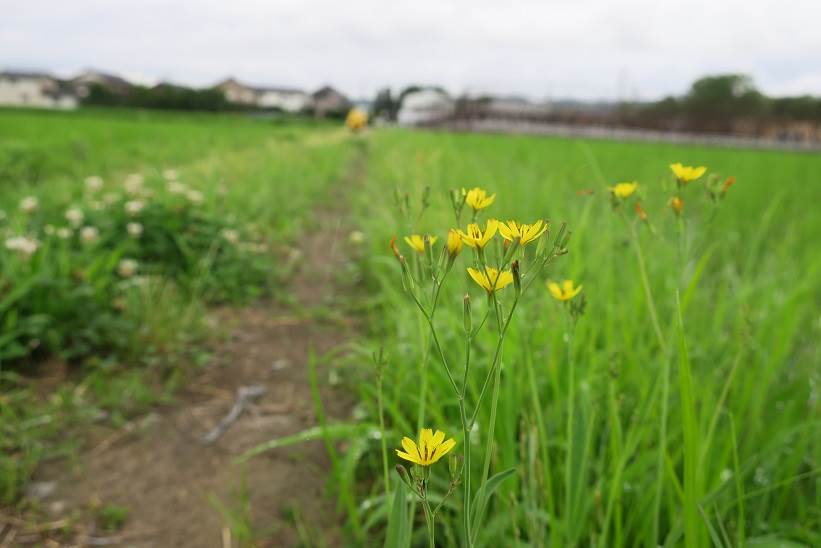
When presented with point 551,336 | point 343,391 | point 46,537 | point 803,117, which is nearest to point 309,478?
point 343,391

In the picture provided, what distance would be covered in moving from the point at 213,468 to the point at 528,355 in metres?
1.02

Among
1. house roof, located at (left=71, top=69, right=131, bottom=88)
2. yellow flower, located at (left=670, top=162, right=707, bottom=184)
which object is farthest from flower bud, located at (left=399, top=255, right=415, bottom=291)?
house roof, located at (left=71, top=69, right=131, bottom=88)

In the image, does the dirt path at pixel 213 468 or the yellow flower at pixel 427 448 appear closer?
the yellow flower at pixel 427 448

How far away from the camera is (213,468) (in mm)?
1574

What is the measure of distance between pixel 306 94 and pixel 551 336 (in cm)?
7777

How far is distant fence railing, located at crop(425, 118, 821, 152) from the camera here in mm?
38688

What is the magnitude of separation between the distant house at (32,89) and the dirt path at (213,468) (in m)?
69.1

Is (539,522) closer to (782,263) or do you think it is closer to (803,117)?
(782,263)

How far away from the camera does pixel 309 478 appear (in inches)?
58.5

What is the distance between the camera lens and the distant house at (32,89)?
6084 cm

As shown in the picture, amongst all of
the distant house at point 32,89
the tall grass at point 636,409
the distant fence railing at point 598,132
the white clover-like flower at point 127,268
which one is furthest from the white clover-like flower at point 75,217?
the distant house at point 32,89

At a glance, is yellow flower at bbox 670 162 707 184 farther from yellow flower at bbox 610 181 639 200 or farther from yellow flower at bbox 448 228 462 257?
yellow flower at bbox 448 228 462 257

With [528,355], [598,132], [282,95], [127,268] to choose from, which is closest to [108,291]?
[127,268]

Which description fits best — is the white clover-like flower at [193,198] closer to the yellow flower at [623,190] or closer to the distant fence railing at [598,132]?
the yellow flower at [623,190]
